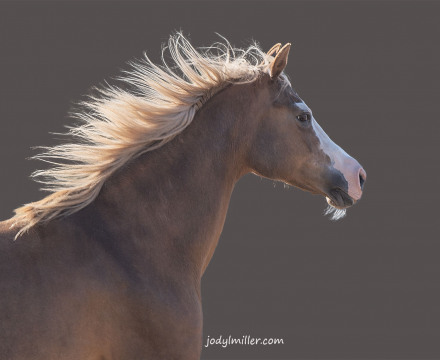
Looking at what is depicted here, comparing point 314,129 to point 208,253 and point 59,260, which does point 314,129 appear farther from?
point 59,260

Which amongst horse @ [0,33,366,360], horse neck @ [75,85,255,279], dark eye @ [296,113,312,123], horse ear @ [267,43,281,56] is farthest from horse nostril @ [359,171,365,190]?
horse ear @ [267,43,281,56]

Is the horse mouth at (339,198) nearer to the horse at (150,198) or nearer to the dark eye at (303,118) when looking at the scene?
the horse at (150,198)

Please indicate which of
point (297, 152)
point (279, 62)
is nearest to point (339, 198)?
point (297, 152)

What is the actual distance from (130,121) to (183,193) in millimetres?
835

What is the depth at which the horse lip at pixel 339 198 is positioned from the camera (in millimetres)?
6266

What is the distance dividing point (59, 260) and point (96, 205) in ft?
2.11

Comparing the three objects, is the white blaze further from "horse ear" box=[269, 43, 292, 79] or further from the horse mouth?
"horse ear" box=[269, 43, 292, 79]

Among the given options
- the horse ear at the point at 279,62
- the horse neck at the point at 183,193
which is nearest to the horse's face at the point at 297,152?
the horse ear at the point at 279,62

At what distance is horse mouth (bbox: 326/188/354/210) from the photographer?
627 centimetres

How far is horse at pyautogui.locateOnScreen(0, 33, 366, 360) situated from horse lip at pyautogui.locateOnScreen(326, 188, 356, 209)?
0.6 inches

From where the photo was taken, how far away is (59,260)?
16.1 feet

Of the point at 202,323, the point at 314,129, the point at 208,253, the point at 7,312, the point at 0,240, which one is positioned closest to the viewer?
the point at 7,312

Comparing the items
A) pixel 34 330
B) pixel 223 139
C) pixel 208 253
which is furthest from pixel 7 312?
pixel 223 139

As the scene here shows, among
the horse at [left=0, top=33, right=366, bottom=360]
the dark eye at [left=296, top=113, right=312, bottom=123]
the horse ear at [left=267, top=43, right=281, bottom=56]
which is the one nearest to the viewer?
the horse at [left=0, top=33, right=366, bottom=360]
